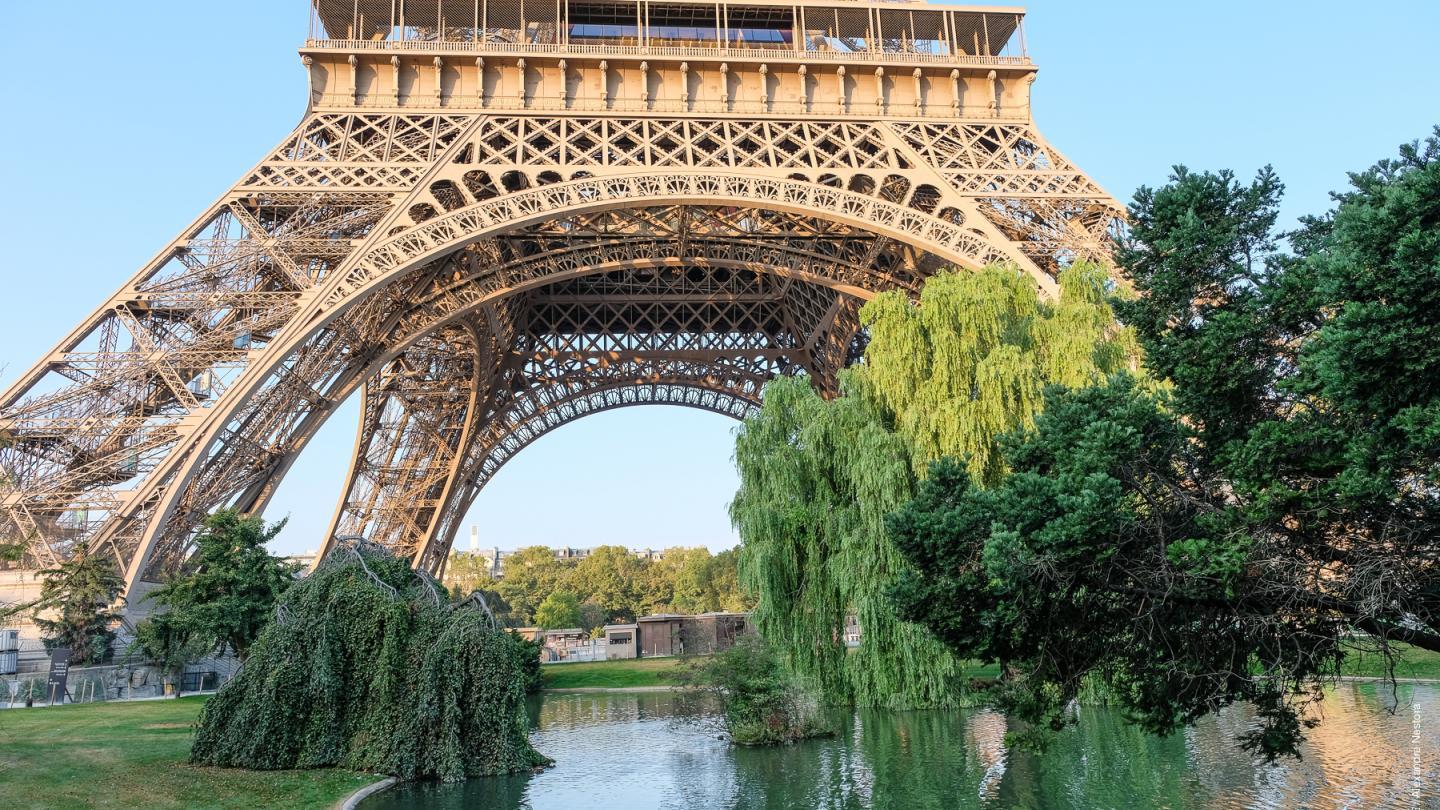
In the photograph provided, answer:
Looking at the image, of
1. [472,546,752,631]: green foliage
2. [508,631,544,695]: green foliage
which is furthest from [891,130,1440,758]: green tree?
[472,546,752,631]: green foliage

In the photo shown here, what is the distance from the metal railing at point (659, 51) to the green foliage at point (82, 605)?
1195cm

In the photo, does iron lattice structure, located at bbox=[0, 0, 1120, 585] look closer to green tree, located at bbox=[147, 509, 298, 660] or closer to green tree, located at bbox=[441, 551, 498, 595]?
green tree, located at bbox=[147, 509, 298, 660]

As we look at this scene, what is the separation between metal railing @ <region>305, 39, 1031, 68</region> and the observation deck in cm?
4

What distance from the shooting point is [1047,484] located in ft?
26.6

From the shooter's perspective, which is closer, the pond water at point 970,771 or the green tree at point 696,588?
the pond water at point 970,771

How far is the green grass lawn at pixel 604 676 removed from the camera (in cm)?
3359

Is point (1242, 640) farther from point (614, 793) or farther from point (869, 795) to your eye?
point (614, 793)

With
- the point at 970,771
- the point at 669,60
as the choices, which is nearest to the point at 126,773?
the point at 970,771

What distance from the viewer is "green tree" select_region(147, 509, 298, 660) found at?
812 inches

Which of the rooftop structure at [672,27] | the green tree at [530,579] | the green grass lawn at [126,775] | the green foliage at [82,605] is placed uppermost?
the rooftop structure at [672,27]

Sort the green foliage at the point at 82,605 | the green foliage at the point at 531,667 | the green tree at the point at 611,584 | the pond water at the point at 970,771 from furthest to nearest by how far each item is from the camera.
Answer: the green tree at the point at 611,584, the green foliage at the point at 531,667, the green foliage at the point at 82,605, the pond water at the point at 970,771

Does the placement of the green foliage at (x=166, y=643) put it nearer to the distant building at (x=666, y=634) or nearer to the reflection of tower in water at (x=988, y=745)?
the reflection of tower in water at (x=988, y=745)

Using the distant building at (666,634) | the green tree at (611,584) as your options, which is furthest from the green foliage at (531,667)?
the green tree at (611,584)

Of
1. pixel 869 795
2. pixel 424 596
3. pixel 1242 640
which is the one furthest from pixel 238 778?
pixel 1242 640
